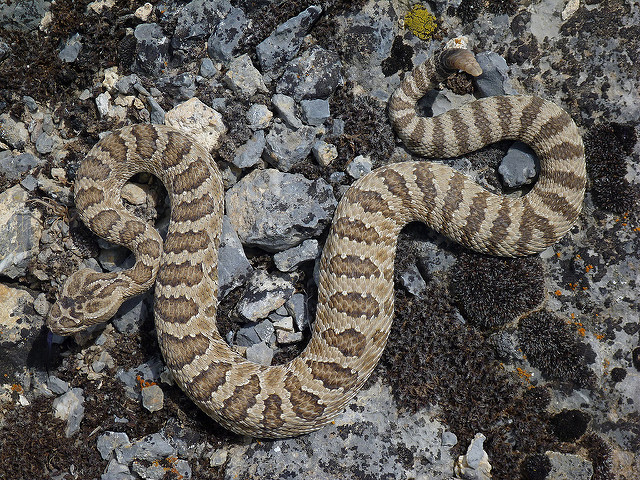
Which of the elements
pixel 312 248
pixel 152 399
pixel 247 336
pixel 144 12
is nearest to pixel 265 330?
pixel 247 336

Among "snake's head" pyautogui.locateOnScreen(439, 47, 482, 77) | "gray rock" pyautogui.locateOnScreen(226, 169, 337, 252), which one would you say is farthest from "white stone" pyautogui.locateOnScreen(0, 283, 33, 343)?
"snake's head" pyautogui.locateOnScreen(439, 47, 482, 77)

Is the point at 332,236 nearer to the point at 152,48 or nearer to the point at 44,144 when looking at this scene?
the point at 152,48

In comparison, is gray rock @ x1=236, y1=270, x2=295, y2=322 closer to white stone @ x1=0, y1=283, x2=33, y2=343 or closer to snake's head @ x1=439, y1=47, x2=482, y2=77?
white stone @ x1=0, y1=283, x2=33, y2=343

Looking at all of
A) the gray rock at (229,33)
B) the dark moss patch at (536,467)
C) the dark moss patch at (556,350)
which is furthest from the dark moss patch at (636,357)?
the gray rock at (229,33)

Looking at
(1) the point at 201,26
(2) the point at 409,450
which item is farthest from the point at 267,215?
(2) the point at 409,450

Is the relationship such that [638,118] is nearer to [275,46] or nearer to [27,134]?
[275,46]

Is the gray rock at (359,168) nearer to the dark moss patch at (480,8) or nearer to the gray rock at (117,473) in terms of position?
the dark moss patch at (480,8)
